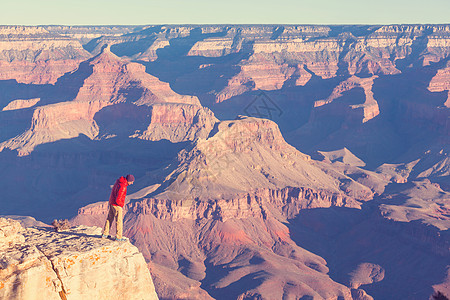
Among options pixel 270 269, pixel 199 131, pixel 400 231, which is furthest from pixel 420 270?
pixel 199 131

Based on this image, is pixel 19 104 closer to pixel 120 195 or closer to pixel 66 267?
pixel 120 195

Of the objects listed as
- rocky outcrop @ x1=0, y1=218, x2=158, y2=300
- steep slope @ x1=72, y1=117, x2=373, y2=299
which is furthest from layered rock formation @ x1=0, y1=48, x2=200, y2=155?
rocky outcrop @ x1=0, y1=218, x2=158, y2=300

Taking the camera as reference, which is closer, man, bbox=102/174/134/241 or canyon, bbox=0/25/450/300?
man, bbox=102/174/134/241

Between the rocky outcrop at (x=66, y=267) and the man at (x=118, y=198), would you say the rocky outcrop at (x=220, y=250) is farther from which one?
the rocky outcrop at (x=66, y=267)

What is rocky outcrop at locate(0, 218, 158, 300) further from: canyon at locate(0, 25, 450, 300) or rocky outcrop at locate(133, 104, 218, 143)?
rocky outcrop at locate(133, 104, 218, 143)

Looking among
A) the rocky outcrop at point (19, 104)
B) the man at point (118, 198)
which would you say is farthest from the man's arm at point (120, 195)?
the rocky outcrop at point (19, 104)

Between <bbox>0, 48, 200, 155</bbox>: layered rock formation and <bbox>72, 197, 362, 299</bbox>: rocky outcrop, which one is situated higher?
<bbox>0, 48, 200, 155</bbox>: layered rock formation

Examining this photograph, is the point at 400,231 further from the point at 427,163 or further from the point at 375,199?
the point at 427,163

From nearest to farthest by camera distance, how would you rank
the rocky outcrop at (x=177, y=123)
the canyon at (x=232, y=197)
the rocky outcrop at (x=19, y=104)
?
the canyon at (x=232, y=197), the rocky outcrop at (x=177, y=123), the rocky outcrop at (x=19, y=104)

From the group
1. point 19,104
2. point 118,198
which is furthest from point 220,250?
point 19,104
